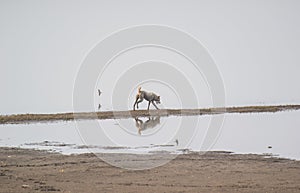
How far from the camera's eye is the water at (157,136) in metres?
23.1

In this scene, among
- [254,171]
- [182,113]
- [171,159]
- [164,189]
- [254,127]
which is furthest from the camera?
[182,113]

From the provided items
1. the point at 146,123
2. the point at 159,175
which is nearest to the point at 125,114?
the point at 146,123

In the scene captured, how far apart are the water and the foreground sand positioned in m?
2.42

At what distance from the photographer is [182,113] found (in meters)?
41.8

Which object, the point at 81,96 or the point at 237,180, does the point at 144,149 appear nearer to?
the point at 237,180

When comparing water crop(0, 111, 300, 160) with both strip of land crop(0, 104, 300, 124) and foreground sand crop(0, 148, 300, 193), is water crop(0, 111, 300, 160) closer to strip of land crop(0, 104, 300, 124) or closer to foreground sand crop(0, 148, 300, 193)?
foreground sand crop(0, 148, 300, 193)

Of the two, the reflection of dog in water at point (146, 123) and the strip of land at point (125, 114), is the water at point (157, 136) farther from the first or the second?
the strip of land at point (125, 114)

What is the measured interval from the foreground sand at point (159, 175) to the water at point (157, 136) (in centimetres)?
242

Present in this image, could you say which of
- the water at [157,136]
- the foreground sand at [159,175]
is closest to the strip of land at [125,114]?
the water at [157,136]

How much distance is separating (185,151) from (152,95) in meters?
22.5

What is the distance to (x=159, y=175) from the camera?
1670cm

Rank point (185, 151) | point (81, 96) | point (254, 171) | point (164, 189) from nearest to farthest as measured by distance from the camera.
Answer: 1. point (164, 189)
2. point (254, 171)
3. point (185, 151)
4. point (81, 96)

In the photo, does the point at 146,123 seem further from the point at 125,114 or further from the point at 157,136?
the point at 125,114

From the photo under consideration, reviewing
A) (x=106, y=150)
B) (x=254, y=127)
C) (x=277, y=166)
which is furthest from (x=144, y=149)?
(x=254, y=127)
